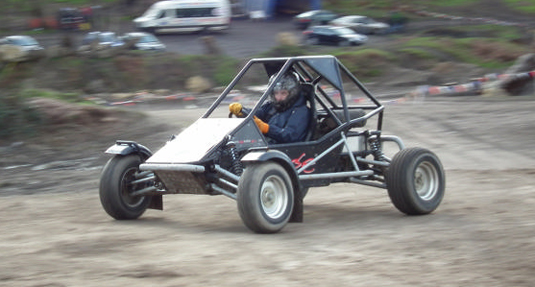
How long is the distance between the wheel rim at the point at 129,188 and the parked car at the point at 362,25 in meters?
30.3

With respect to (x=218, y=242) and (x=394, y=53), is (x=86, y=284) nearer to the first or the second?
(x=218, y=242)

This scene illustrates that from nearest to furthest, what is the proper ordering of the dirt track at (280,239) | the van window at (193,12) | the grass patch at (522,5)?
the dirt track at (280,239), the van window at (193,12), the grass patch at (522,5)

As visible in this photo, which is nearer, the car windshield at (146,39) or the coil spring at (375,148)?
the coil spring at (375,148)

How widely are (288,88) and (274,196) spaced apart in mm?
1330

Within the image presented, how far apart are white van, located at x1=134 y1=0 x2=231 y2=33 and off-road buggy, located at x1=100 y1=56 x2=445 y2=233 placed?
30.3m

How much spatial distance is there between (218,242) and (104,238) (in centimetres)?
101

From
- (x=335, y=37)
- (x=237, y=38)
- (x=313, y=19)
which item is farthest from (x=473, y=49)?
(x=237, y=38)

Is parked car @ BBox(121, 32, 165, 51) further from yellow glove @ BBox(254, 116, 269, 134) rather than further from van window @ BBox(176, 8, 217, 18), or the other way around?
yellow glove @ BBox(254, 116, 269, 134)

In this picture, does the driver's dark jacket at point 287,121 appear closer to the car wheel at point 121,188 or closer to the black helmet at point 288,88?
the black helmet at point 288,88

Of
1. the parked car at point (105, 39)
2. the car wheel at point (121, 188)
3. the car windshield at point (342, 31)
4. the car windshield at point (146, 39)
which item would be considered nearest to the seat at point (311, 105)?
the car wheel at point (121, 188)

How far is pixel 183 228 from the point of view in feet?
25.1

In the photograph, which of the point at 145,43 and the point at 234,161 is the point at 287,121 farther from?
the point at 145,43

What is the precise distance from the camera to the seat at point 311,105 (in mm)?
8297

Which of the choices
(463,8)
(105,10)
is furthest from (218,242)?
(463,8)
